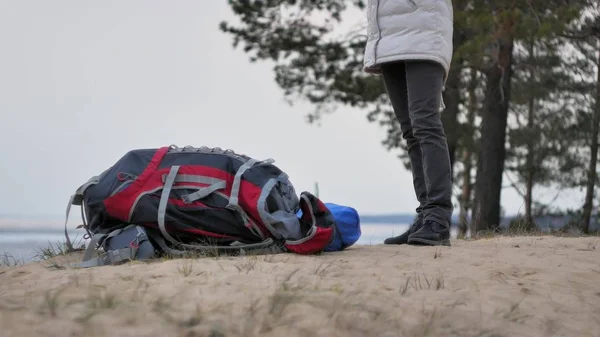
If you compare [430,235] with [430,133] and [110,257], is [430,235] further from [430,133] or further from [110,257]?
A: [110,257]

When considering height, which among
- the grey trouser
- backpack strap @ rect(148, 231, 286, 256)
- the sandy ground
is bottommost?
the sandy ground

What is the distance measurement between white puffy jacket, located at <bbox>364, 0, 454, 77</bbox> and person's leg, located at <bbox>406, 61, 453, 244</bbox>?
0.09 metres

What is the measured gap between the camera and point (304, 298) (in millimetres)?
2566

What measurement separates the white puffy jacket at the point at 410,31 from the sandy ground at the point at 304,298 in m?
1.24

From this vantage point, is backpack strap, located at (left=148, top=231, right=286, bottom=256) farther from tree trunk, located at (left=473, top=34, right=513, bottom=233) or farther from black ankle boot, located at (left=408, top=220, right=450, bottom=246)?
tree trunk, located at (left=473, top=34, right=513, bottom=233)

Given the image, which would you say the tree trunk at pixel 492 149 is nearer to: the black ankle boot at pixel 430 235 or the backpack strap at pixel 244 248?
the black ankle boot at pixel 430 235

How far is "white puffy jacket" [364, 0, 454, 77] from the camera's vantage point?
4.28 meters

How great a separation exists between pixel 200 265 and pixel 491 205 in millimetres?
8691

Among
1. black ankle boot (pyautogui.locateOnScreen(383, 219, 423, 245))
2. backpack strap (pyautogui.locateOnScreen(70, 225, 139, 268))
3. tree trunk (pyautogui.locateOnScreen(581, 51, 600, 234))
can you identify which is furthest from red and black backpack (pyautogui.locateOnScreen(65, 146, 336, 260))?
tree trunk (pyautogui.locateOnScreen(581, 51, 600, 234))

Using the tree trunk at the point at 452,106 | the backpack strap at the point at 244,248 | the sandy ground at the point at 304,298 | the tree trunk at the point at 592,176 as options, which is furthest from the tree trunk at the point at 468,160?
the sandy ground at the point at 304,298

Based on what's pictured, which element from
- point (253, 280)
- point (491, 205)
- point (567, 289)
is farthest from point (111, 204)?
point (491, 205)

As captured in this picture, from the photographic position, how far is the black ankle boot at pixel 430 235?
442cm

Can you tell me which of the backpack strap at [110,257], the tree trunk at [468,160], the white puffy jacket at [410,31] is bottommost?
the backpack strap at [110,257]

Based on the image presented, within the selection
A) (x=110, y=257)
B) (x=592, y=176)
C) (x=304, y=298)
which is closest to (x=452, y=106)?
(x=592, y=176)
